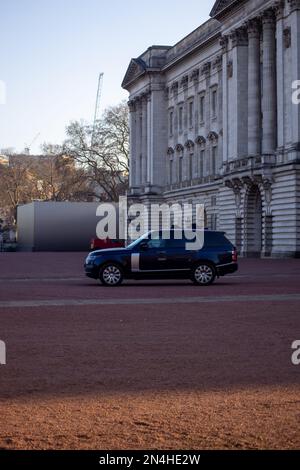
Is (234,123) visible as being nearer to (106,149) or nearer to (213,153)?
(213,153)

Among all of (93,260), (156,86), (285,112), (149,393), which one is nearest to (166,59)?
(156,86)

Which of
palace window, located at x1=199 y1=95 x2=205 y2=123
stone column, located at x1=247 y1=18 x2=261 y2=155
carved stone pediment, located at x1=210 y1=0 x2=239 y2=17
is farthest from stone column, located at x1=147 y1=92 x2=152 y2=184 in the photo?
stone column, located at x1=247 y1=18 x2=261 y2=155

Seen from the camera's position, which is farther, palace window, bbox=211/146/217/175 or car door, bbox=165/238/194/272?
palace window, bbox=211/146/217/175

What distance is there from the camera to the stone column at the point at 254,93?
6812cm

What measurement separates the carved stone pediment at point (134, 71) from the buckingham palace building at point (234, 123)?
0.82 feet

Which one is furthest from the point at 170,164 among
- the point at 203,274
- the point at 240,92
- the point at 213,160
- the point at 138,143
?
the point at 203,274

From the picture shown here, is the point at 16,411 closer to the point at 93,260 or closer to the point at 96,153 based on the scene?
the point at 93,260

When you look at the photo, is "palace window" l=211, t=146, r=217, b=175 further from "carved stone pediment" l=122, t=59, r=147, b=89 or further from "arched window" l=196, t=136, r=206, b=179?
"carved stone pediment" l=122, t=59, r=147, b=89

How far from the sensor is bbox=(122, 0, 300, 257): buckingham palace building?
200 ft

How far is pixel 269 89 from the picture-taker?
2586 inches

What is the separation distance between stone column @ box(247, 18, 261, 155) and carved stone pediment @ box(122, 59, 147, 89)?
3103cm

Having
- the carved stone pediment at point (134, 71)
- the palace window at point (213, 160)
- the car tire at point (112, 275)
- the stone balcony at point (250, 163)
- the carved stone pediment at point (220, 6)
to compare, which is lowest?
the car tire at point (112, 275)

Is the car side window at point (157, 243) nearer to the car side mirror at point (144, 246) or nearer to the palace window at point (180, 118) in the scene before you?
the car side mirror at point (144, 246)

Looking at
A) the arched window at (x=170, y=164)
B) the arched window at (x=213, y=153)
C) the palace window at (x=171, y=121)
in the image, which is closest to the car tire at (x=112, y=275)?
the arched window at (x=213, y=153)
